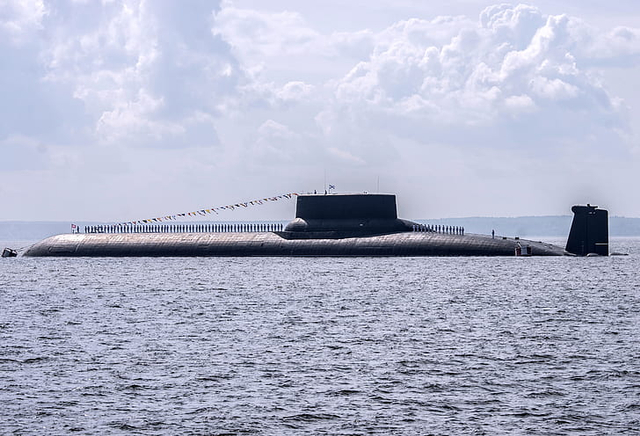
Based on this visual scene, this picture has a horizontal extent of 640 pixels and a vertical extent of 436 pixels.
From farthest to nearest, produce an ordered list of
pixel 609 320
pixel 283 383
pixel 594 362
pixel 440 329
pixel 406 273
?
1. pixel 406 273
2. pixel 609 320
3. pixel 440 329
4. pixel 594 362
5. pixel 283 383

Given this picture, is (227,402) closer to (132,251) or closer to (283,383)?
(283,383)

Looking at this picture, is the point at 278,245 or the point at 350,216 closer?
the point at 350,216

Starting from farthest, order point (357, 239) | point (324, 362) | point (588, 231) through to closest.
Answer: point (357, 239), point (588, 231), point (324, 362)

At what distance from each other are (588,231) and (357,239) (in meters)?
18.1

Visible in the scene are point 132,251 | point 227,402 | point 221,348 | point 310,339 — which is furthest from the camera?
point 132,251

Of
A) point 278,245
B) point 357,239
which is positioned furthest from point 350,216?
point 278,245

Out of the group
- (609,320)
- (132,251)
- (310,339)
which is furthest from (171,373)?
(132,251)

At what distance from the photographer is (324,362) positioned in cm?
2702

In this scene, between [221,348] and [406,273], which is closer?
[221,348]

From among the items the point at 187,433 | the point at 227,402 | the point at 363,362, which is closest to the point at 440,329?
the point at 363,362

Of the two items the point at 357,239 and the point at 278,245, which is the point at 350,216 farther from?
the point at 278,245

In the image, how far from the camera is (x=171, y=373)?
25406mm

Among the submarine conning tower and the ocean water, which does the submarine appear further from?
the ocean water

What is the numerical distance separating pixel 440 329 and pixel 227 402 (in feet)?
46.7
